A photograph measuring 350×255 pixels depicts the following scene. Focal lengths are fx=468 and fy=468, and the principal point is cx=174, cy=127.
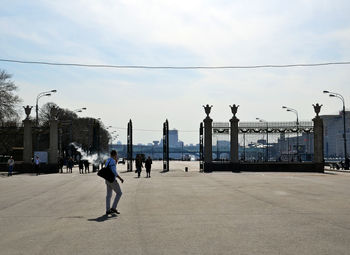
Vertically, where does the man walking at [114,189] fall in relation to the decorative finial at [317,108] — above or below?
below

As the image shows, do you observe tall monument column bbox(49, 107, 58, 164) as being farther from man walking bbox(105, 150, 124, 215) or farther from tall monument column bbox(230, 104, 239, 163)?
man walking bbox(105, 150, 124, 215)

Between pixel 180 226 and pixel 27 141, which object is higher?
pixel 27 141

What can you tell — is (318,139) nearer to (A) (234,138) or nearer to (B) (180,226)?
(A) (234,138)

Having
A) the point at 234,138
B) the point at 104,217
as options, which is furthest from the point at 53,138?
the point at 104,217

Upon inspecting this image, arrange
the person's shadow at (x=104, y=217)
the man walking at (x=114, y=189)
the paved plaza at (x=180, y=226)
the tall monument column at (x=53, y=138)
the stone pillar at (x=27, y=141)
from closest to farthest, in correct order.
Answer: the paved plaza at (x=180, y=226)
the person's shadow at (x=104, y=217)
the man walking at (x=114, y=189)
the tall monument column at (x=53, y=138)
the stone pillar at (x=27, y=141)

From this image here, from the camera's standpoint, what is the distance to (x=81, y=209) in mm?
14555

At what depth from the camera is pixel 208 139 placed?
138 ft

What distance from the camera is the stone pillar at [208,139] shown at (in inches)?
1652

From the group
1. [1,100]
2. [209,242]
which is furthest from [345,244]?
[1,100]

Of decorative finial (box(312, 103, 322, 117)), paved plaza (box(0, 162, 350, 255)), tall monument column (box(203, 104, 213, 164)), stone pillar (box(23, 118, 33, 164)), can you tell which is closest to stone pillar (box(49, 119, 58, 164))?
stone pillar (box(23, 118, 33, 164))

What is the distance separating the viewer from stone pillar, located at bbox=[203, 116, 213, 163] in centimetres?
4197

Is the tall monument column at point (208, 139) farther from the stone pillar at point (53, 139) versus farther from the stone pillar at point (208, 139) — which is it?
the stone pillar at point (53, 139)

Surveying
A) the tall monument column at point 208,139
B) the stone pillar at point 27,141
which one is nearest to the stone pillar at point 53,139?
the stone pillar at point 27,141

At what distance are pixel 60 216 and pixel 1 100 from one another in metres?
44.1
